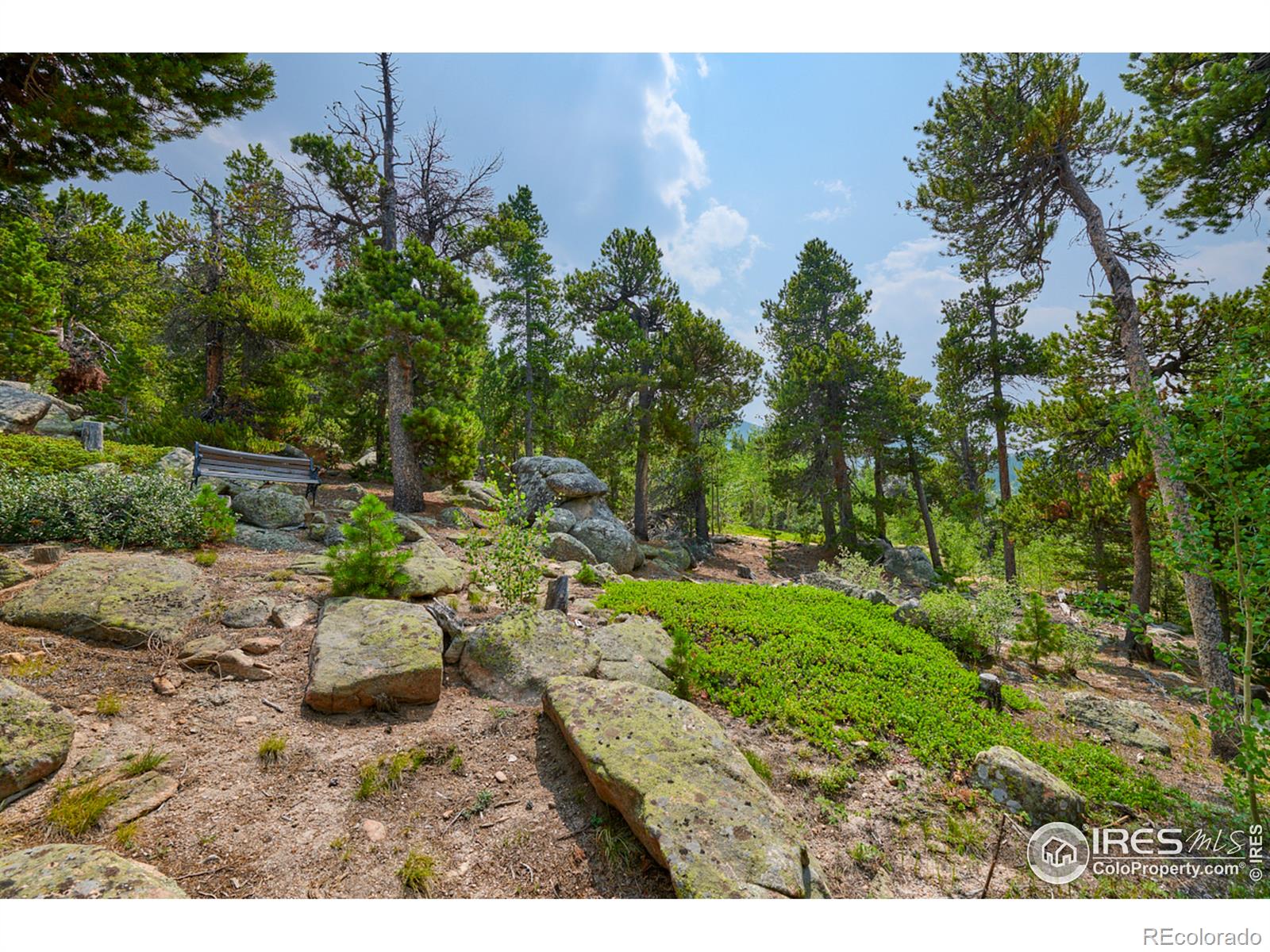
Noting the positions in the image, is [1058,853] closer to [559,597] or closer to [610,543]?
[559,597]

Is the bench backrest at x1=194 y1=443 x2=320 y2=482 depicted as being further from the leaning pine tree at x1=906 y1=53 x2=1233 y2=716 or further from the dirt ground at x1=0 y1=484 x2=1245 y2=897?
the leaning pine tree at x1=906 y1=53 x2=1233 y2=716

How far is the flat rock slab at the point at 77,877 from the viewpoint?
203 centimetres

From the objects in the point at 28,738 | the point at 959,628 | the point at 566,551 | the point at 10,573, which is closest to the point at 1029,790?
the point at 959,628

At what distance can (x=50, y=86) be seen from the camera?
4.19m

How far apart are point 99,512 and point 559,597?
21.6ft

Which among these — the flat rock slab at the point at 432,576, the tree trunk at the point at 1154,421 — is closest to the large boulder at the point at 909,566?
the tree trunk at the point at 1154,421

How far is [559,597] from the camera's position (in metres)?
6.42

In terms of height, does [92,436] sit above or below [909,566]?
above

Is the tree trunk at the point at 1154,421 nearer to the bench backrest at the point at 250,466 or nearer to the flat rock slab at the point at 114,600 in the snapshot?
the flat rock slab at the point at 114,600

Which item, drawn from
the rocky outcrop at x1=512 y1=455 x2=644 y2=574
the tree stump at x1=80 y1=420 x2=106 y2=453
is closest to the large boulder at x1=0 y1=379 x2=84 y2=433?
the tree stump at x1=80 y1=420 x2=106 y2=453

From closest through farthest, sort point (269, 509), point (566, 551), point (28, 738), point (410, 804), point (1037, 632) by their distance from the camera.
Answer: point (28, 738)
point (410, 804)
point (269, 509)
point (1037, 632)
point (566, 551)

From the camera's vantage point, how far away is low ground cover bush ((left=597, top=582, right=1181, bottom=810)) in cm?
463

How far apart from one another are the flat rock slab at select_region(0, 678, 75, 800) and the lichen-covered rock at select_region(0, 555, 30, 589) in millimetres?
2733

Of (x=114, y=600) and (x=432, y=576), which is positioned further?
(x=432, y=576)
